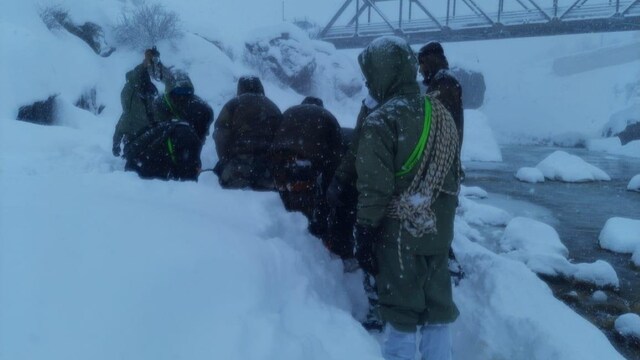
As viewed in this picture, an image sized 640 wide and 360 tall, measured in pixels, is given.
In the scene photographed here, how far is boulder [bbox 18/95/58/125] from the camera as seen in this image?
717 cm

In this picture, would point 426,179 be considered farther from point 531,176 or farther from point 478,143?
point 478,143

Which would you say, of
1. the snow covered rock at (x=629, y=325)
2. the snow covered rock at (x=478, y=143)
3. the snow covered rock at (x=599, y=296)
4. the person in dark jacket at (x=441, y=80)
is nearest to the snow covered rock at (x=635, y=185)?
the snow covered rock at (x=478, y=143)

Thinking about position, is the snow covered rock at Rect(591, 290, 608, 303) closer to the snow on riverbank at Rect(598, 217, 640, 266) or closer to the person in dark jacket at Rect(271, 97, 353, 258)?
the snow on riverbank at Rect(598, 217, 640, 266)

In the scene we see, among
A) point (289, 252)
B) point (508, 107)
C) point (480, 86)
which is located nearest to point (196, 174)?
point (289, 252)

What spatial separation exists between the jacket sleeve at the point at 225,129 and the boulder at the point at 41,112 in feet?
16.0

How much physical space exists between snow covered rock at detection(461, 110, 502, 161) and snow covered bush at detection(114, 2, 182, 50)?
1107 centimetres

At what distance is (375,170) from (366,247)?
398 millimetres

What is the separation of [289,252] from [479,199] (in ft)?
27.8

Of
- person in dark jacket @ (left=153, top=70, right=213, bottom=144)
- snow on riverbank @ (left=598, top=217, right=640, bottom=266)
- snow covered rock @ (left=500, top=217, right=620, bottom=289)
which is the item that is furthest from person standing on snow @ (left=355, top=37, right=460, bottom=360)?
snow on riverbank @ (left=598, top=217, right=640, bottom=266)

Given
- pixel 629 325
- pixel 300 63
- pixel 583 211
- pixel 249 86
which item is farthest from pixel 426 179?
pixel 300 63

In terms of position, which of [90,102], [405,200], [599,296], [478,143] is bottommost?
[478,143]

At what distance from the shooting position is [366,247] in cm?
228

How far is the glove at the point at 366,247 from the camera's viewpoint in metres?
2.23

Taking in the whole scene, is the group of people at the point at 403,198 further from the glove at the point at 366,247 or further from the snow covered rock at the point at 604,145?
the snow covered rock at the point at 604,145
